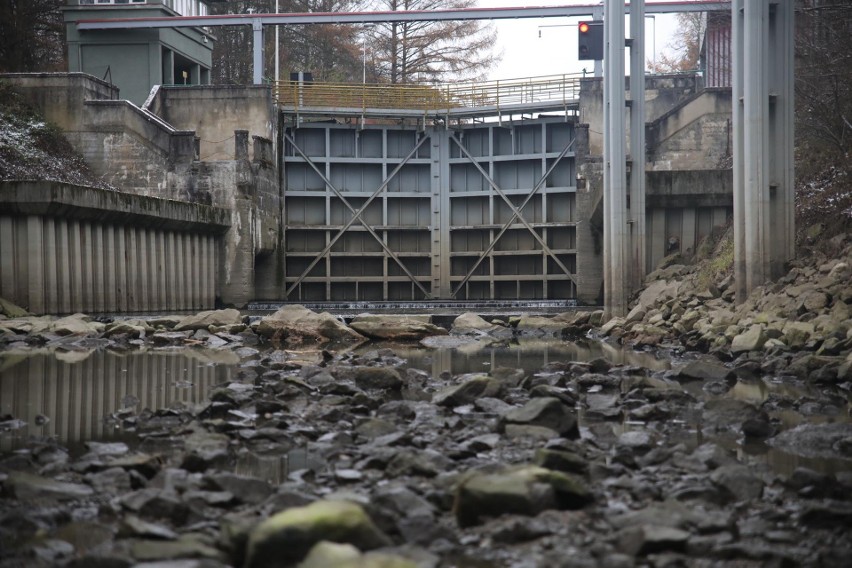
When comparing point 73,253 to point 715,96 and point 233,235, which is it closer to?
point 233,235

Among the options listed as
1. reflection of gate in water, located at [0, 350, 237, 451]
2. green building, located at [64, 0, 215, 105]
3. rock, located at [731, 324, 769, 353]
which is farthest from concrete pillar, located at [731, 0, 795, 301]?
green building, located at [64, 0, 215, 105]

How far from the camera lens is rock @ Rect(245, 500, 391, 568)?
12.1ft

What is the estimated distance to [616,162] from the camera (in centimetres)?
1947

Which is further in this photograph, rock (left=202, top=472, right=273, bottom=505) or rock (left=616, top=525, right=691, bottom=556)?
rock (left=202, top=472, right=273, bottom=505)

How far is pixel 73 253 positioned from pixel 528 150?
520 inches

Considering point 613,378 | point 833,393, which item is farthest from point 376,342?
point 833,393

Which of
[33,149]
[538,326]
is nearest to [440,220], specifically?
[538,326]

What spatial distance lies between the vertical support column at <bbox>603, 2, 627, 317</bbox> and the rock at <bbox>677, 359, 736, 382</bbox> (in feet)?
30.4

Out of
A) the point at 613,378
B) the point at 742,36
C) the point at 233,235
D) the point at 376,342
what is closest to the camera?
the point at 613,378

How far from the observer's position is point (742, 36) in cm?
1611

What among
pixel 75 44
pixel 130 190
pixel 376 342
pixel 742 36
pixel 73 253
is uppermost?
pixel 75 44

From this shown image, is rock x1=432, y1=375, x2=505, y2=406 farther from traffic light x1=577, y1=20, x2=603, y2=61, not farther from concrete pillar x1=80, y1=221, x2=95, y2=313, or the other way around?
traffic light x1=577, y1=20, x2=603, y2=61

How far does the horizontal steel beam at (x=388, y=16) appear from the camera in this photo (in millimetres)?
27422

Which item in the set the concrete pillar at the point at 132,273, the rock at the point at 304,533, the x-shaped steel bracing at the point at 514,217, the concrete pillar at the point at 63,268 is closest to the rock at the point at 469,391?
the rock at the point at 304,533
